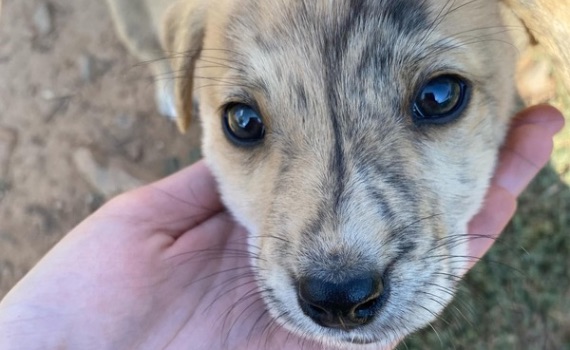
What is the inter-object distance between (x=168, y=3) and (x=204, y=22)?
2.87ft

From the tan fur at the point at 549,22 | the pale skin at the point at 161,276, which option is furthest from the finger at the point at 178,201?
the tan fur at the point at 549,22

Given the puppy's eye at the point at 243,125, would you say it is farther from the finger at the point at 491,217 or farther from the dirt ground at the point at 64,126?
the dirt ground at the point at 64,126

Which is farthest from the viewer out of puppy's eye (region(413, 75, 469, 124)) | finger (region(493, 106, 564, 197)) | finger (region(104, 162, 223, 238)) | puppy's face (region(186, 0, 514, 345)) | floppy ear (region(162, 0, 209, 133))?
finger (region(104, 162, 223, 238))

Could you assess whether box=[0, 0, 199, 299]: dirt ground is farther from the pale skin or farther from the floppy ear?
the floppy ear

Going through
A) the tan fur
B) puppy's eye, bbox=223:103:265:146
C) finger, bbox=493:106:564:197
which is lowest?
finger, bbox=493:106:564:197

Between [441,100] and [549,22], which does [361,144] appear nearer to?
[441,100]

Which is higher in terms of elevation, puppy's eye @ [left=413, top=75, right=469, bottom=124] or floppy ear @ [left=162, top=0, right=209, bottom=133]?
floppy ear @ [left=162, top=0, right=209, bottom=133]

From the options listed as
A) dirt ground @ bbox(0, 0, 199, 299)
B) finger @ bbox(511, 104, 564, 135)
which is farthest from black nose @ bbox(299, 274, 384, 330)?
dirt ground @ bbox(0, 0, 199, 299)

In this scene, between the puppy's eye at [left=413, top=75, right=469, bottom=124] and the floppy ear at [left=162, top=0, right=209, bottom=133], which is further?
the floppy ear at [left=162, top=0, right=209, bottom=133]

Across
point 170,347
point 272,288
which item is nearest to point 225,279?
point 170,347

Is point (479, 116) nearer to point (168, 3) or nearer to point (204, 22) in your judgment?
point (204, 22)

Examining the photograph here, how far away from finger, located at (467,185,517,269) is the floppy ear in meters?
1.46

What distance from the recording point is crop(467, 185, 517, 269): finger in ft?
→ 9.94

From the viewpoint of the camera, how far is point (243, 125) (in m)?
2.63
